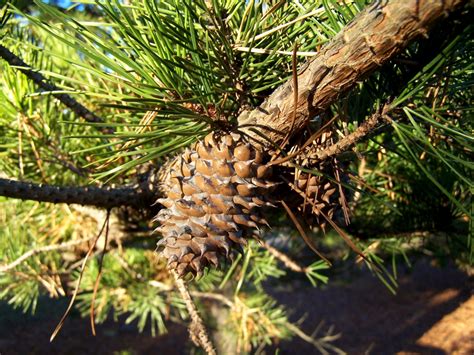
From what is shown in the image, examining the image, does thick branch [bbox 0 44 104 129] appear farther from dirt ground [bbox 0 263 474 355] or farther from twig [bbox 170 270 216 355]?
dirt ground [bbox 0 263 474 355]

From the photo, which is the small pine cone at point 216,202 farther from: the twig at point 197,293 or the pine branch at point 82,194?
the twig at point 197,293

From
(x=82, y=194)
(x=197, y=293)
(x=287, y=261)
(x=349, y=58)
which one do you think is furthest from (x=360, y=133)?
(x=197, y=293)

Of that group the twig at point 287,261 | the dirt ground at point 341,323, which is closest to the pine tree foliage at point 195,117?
the twig at point 287,261

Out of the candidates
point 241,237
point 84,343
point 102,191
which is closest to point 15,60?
point 102,191

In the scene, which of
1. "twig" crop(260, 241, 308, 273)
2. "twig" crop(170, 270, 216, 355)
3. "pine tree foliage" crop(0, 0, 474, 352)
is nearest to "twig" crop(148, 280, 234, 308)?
"pine tree foliage" crop(0, 0, 474, 352)

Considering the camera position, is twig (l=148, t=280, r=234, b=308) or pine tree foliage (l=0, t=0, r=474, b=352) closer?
pine tree foliage (l=0, t=0, r=474, b=352)

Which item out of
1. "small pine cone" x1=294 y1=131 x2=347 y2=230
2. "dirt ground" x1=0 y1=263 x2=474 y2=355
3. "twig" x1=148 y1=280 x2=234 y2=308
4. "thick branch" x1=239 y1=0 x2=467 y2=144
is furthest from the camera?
"dirt ground" x1=0 y1=263 x2=474 y2=355

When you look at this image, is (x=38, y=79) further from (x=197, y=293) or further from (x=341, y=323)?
(x=341, y=323)
